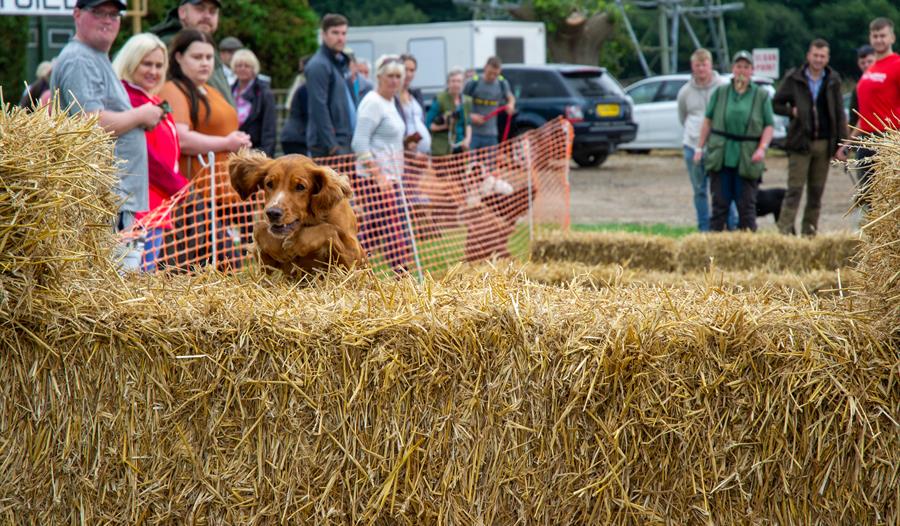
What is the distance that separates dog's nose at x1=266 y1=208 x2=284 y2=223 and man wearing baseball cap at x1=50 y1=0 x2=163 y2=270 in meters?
1.46

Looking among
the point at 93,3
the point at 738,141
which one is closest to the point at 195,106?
the point at 93,3

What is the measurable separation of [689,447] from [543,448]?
0.49m

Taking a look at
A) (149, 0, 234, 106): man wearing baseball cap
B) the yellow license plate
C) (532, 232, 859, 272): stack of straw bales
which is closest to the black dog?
(532, 232, 859, 272): stack of straw bales

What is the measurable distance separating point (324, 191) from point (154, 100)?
6.83ft

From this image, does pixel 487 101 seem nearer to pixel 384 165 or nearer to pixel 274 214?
pixel 384 165

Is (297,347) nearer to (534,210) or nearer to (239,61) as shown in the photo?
(239,61)

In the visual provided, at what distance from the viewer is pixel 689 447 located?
356 cm

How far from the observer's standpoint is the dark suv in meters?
23.0

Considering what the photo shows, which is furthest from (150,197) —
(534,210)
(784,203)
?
→ (784,203)

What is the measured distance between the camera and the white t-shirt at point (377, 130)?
29.8ft

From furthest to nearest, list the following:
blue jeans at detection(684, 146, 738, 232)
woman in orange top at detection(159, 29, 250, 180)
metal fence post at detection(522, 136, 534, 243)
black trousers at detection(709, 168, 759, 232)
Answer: blue jeans at detection(684, 146, 738, 232) < black trousers at detection(709, 168, 759, 232) < metal fence post at detection(522, 136, 534, 243) < woman in orange top at detection(159, 29, 250, 180)

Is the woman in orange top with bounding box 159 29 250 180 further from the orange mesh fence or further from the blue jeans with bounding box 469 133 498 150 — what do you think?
the blue jeans with bounding box 469 133 498 150

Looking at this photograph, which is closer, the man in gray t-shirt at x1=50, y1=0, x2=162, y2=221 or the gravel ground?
the man in gray t-shirt at x1=50, y1=0, x2=162, y2=221

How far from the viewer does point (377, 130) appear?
9203 millimetres
